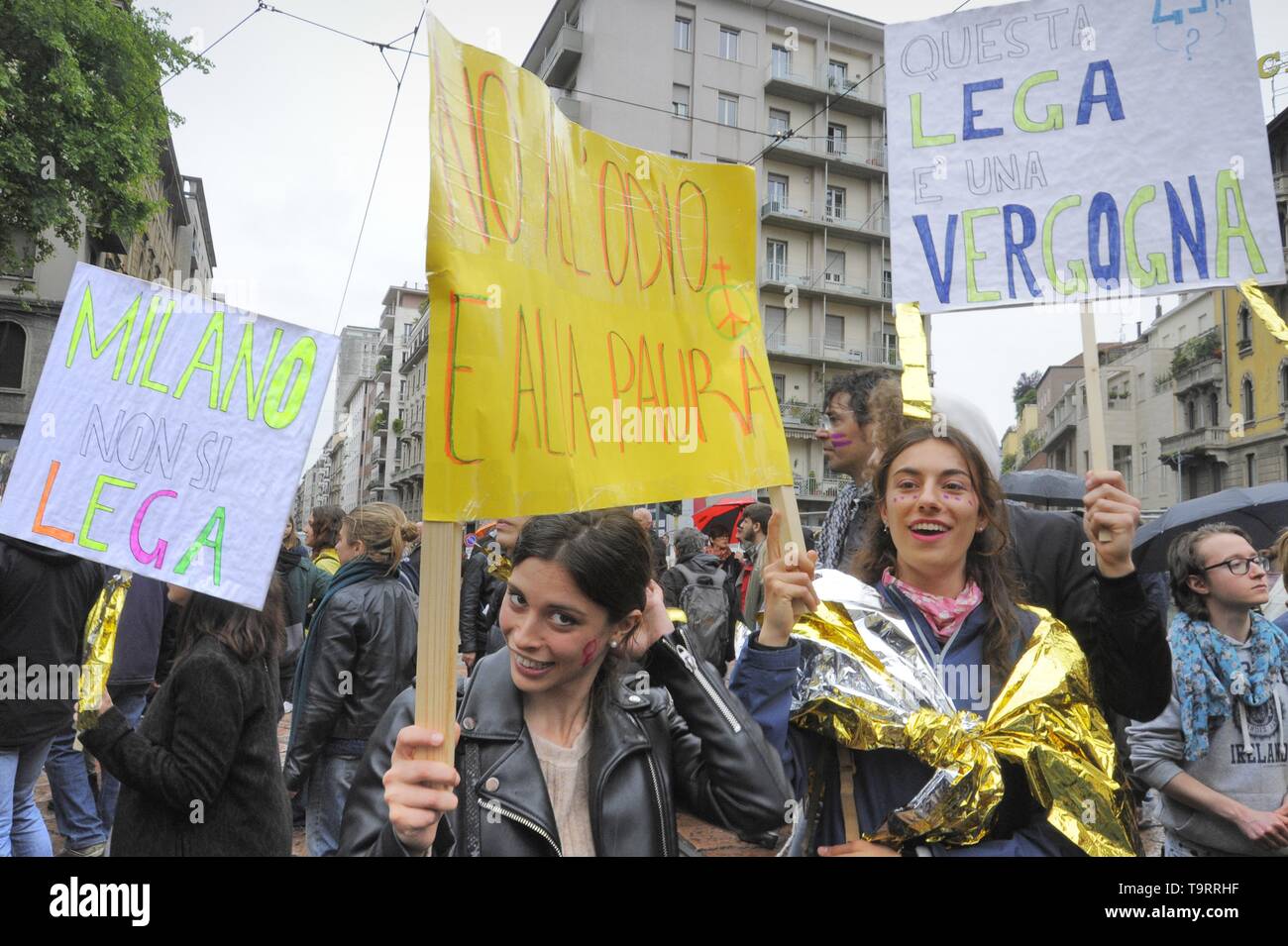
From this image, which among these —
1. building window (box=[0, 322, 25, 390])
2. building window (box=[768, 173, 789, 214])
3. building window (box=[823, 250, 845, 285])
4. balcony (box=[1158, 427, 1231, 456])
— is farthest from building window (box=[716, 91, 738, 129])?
building window (box=[0, 322, 25, 390])

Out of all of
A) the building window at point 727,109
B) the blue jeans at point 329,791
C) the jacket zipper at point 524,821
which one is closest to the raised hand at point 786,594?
the jacket zipper at point 524,821

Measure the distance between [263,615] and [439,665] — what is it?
1509 millimetres

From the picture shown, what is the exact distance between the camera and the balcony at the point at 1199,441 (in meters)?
31.2

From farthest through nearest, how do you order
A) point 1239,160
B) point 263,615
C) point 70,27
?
1. point 70,27
2. point 263,615
3. point 1239,160

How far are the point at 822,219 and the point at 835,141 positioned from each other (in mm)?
2825

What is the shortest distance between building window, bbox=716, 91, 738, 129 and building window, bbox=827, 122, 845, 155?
578 cm


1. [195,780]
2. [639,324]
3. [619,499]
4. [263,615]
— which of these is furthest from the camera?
[263,615]

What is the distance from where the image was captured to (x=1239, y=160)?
7.07 feet

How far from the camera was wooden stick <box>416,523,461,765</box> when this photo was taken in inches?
52.9

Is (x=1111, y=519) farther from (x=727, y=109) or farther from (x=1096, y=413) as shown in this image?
(x=727, y=109)

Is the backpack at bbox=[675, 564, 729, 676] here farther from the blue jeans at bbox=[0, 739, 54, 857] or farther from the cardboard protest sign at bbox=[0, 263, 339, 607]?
the cardboard protest sign at bbox=[0, 263, 339, 607]

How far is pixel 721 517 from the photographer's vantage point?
10148 mm
